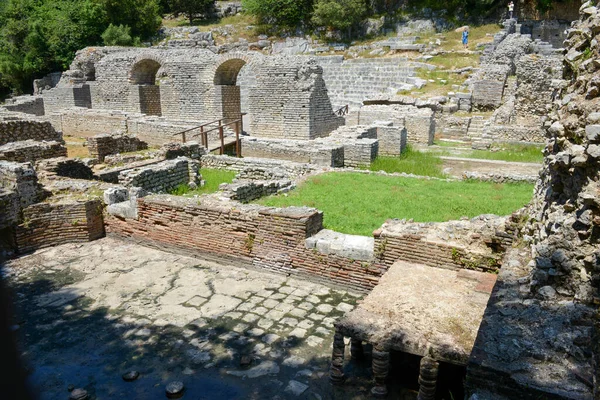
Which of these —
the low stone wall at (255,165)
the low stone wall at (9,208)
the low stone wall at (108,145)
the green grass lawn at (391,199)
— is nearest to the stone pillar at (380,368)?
the green grass lawn at (391,199)

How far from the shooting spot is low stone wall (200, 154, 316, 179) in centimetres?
1177

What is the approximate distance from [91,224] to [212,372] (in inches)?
167

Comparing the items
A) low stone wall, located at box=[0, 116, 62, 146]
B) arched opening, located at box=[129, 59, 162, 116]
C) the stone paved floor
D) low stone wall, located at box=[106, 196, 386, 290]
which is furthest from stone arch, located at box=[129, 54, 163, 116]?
the stone paved floor

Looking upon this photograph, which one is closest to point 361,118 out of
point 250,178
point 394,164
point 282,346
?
point 394,164

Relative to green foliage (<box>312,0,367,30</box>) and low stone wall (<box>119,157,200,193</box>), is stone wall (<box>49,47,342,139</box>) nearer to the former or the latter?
low stone wall (<box>119,157,200,193</box>)

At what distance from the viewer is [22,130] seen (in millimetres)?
13523

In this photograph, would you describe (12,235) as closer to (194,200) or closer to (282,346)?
(194,200)

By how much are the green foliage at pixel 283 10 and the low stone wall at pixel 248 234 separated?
31.1m

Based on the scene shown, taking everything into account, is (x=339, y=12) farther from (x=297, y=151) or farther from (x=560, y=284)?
(x=560, y=284)

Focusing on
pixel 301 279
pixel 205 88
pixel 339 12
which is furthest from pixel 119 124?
pixel 339 12

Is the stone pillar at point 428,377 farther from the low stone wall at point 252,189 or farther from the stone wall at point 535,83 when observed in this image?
the stone wall at point 535,83

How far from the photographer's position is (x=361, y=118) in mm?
17438

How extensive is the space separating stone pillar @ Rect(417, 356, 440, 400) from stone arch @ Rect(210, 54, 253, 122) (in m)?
14.7

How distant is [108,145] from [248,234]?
26.3ft
